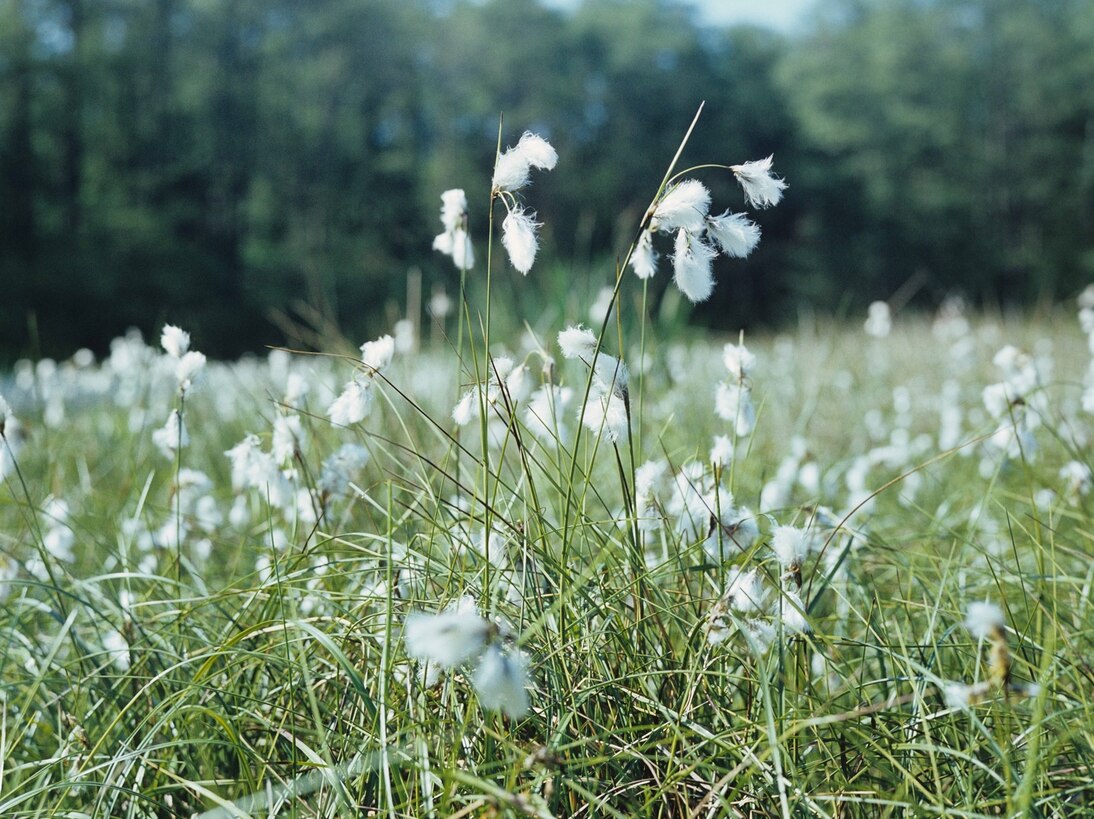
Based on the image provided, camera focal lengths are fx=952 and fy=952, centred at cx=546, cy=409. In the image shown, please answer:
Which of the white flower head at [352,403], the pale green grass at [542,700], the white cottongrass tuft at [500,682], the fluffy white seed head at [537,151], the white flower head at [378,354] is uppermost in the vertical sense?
the fluffy white seed head at [537,151]

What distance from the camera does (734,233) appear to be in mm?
1267

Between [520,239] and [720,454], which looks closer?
[520,239]

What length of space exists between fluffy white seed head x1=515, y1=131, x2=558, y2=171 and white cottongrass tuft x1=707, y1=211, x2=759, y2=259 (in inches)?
9.2

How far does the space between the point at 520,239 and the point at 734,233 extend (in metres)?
0.29

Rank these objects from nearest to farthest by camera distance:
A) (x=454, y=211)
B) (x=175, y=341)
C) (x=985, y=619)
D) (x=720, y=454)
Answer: (x=985, y=619) < (x=454, y=211) < (x=720, y=454) < (x=175, y=341)

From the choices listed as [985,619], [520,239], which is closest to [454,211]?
[520,239]

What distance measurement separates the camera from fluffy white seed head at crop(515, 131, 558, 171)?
4.02ft

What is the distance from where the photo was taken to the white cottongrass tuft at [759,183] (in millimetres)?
1255

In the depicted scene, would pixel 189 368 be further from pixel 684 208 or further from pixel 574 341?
pixel 684 208

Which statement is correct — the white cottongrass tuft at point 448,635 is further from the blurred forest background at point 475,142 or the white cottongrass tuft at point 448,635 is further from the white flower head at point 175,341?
the blurred forest background at point 475,142

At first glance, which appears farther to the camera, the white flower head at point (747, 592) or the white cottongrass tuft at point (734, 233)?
the white flower head at point (747, 592)

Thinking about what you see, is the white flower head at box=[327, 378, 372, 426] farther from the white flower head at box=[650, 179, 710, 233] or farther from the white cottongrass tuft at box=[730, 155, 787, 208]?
the white cottongrass tuft at box=[730, 155, 787, 208]

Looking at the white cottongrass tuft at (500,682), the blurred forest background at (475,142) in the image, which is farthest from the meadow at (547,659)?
the blurred forest background at (475,142)

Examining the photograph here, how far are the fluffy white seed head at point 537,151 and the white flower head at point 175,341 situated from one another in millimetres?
819
